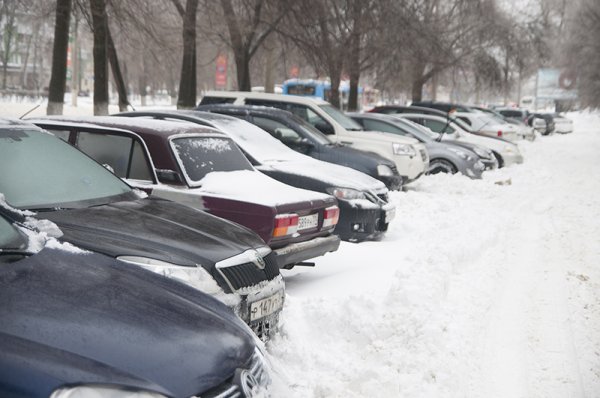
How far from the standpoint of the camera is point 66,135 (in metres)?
7.29

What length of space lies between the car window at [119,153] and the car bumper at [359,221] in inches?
116

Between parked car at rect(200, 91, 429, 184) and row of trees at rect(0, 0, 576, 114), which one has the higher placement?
row of trees at rect(0, 0, 576, 114)

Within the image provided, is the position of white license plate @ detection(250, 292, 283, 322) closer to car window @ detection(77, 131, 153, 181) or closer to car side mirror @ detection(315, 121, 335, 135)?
car window @ detection(77, 131, 153, 181)

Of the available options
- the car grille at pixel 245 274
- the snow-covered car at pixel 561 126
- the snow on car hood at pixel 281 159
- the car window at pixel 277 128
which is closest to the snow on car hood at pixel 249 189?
the snow on car hood at pixel 281 159

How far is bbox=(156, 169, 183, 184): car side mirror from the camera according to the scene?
673cm

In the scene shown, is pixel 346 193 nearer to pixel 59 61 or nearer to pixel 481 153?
pixel 59 61

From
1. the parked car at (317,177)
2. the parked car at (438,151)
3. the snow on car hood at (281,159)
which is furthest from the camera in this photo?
the parked car at (438,151)

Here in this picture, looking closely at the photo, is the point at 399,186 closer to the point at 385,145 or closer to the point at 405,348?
the point at 385,145

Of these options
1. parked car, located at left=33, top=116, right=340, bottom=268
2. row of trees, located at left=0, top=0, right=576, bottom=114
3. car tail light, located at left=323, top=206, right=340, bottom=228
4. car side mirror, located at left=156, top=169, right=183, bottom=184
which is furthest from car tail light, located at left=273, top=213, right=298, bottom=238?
row of trees, located at left=0, top=0, right=576, bottom=114

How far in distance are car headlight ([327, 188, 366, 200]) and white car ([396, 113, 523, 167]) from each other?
441 inches

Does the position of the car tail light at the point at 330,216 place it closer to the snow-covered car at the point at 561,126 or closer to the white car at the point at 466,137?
the white car at the point at 466,137

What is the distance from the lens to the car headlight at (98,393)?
7.96ft

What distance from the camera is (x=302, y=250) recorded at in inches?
267

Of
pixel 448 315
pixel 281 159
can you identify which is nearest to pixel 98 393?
pixel 448 315
